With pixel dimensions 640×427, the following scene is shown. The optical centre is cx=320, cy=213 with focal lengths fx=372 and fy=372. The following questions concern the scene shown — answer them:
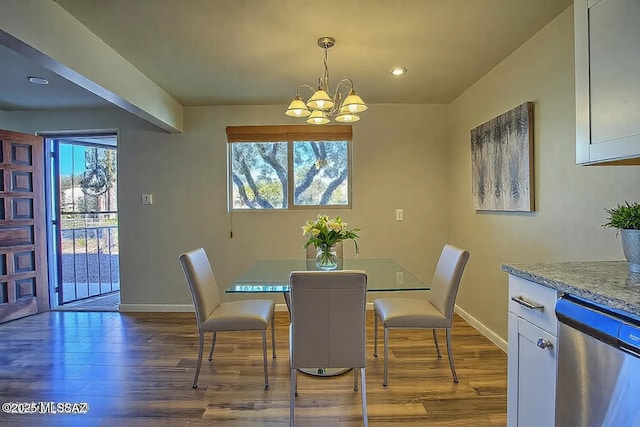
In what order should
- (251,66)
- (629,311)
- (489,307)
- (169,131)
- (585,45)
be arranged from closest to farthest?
(629,311) < (585,45) < (251,66) < (489,307) < (169,131)

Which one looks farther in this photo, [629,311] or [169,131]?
[169,131]

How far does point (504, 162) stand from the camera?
282 cm

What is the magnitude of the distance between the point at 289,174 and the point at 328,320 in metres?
2.40

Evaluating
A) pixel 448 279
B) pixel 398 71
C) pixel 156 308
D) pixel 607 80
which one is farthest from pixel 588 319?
pixel 156 308

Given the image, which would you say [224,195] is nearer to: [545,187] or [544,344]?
[545,187]

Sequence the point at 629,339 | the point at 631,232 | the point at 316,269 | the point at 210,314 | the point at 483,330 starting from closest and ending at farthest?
1. the point at 629,339
2. the point at 631,232
3. the point at 210,314
4. the point at 316,269
5. the point at 483,330

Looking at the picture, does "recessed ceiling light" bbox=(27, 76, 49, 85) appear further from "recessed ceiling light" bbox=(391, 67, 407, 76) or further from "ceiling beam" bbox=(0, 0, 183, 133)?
"recessed ceiling light" bbox=(391, 67, 407, 76)

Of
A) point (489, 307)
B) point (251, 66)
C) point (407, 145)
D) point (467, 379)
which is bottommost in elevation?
point (467, 379)

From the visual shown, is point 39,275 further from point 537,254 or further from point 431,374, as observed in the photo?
point 537,254

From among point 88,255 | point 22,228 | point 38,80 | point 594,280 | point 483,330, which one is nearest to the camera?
point 594,280

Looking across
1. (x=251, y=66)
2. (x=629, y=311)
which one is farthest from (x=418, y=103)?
(x=629, y=311)

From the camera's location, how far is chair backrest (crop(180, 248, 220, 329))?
234 cm

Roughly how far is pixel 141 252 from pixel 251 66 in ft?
8.04

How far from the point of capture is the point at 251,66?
2873mm
